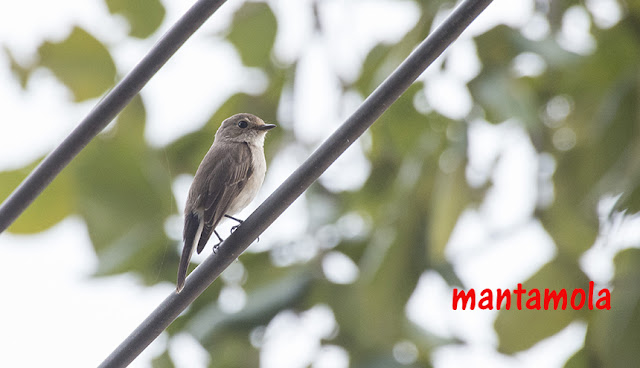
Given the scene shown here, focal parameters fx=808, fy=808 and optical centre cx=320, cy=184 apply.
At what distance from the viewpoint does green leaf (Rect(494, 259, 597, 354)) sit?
3881 millimetres

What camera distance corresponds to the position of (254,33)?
471 centimetres

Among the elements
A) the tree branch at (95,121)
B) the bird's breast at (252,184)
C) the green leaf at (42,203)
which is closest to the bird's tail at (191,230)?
the bird's breast at (252,184)

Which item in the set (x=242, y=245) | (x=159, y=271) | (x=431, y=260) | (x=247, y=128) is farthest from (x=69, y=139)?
(x=431, y=260)

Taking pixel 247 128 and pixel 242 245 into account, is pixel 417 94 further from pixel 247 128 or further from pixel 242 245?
pixel 242 245

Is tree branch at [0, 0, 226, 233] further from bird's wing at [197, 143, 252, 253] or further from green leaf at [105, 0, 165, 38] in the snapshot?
green leaf at [105, 0, 165, 38]

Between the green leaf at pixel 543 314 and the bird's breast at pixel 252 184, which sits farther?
the green leaf at pixel 543 314

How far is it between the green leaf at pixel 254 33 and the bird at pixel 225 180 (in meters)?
1.31

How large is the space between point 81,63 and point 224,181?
53.8 inches

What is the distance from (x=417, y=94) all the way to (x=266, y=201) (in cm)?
295

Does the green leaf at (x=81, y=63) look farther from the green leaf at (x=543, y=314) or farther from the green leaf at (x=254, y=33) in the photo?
the green leaf at (x=543, y=314)

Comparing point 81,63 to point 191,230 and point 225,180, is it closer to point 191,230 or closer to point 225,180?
point 225,180

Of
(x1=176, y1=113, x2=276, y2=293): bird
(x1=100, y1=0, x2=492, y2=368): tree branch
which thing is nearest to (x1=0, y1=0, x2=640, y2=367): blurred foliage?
(x1=176, y1=113, x2=276, y2=293): bird

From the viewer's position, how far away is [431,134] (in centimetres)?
438

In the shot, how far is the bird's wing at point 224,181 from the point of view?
278cm
